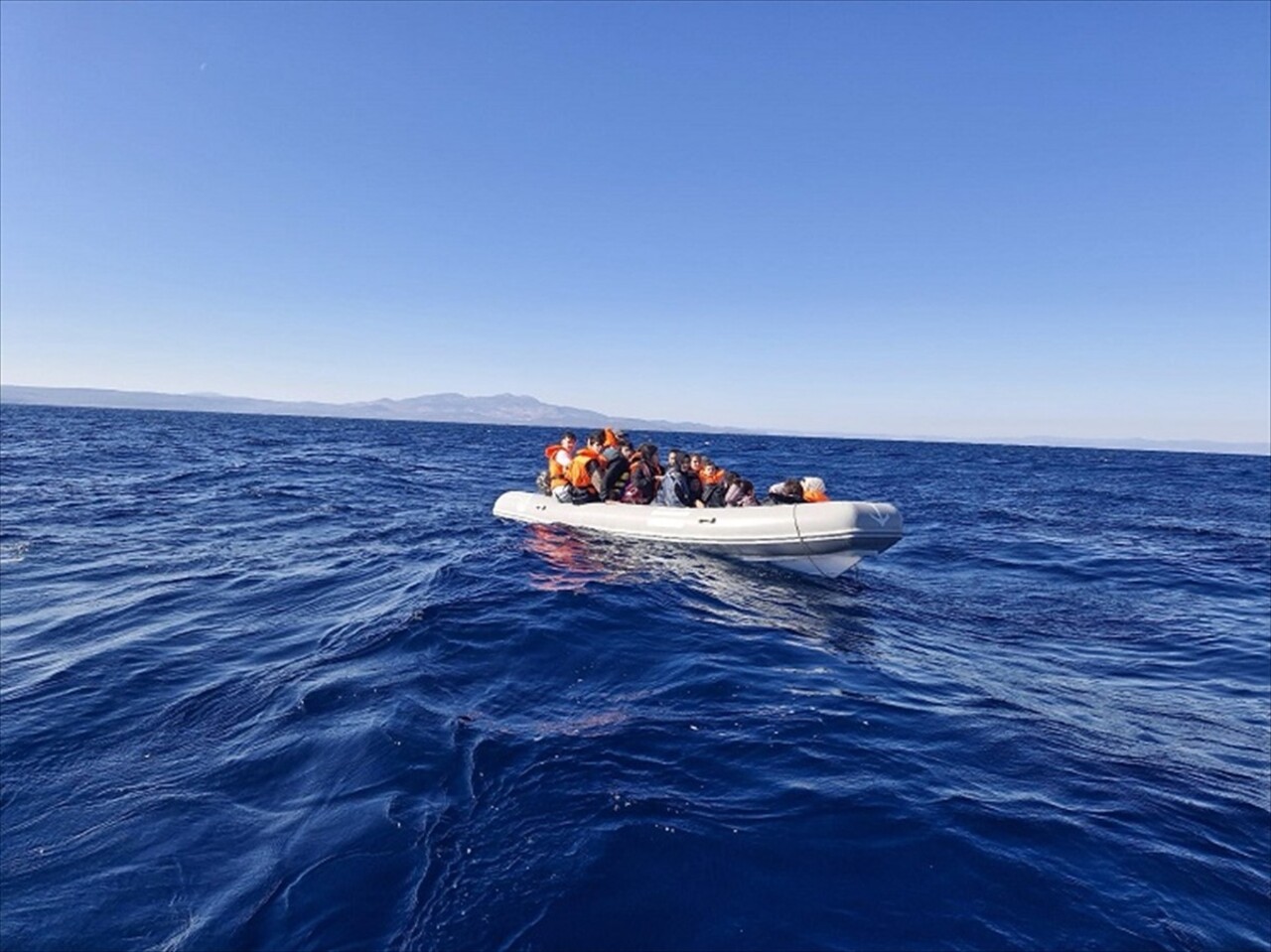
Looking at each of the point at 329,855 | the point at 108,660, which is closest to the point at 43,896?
the point at 329,855

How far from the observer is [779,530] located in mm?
10258

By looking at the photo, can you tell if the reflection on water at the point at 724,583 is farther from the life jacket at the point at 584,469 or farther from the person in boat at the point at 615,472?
the life jacket at the point at 584,469

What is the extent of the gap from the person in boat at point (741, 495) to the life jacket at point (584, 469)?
2968mm

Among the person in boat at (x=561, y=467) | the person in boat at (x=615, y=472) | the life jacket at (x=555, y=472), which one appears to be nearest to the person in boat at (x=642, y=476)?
the person in boat at (x=615, y=472)

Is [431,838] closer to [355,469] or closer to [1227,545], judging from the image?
[1227,545]

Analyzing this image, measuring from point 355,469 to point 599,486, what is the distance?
737 inches

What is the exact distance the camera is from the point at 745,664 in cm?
639

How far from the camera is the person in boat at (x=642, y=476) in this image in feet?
43.0

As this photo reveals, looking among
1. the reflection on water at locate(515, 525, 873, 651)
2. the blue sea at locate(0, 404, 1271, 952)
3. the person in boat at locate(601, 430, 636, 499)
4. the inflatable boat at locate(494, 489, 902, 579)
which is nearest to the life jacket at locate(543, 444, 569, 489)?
the person in boat at locate(601, 430, 636, 499)

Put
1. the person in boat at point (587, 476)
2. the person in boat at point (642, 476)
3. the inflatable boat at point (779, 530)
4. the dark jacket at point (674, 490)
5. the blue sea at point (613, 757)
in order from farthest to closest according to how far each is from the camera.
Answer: the person in boat at point (587, 476) → the person in boat at point (642, 476) → the dark jacket at point (674, 490) → the inflatable boat at point (779, 530) → the blue sea at point (613, 757)

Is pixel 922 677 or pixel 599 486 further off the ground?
pixel 599 486

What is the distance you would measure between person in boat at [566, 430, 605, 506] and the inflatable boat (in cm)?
91

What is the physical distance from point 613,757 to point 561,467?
10640 mm

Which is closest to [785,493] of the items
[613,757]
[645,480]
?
[645,480]
